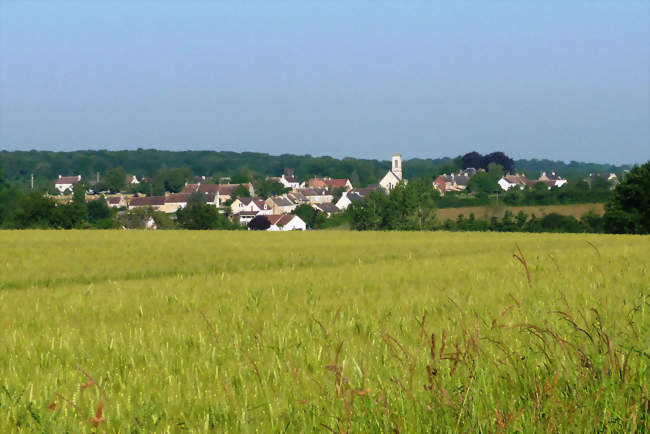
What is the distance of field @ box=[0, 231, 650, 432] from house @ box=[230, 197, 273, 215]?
14960cm

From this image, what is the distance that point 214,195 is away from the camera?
7279 inches

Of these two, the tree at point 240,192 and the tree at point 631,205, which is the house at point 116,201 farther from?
the tree at point 631,205

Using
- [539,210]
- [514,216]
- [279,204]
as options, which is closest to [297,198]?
[279,204]

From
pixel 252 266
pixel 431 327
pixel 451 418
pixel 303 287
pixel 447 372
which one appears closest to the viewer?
pixel 451 418

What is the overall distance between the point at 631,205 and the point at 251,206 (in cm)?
11666

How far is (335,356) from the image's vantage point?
4375mm

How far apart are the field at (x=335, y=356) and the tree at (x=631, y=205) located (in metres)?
47.4

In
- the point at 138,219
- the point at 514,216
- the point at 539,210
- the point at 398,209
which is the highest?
the point at 514,216

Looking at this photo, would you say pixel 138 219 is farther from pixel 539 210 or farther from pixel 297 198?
pixel 297 198

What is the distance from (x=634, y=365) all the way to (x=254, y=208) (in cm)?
15912

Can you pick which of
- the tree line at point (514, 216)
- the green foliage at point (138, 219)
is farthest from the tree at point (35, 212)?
the tree line at point (514, 216)

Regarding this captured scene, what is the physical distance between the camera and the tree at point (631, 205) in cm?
5341

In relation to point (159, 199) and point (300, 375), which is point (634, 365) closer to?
point (300, 375)

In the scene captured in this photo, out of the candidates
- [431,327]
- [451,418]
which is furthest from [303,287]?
[451,418]
